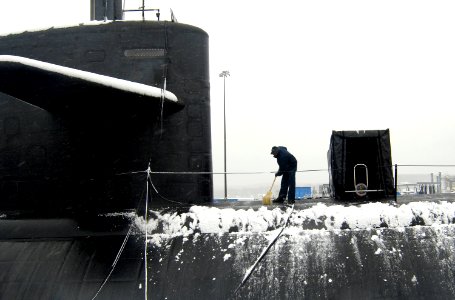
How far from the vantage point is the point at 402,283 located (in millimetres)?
4582

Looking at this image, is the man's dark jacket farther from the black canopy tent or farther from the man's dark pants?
the black canopy tent

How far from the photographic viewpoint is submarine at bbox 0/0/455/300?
464 centimetres

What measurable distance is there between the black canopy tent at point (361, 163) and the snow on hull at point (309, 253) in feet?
5.46

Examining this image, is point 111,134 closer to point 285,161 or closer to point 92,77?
point 92,77

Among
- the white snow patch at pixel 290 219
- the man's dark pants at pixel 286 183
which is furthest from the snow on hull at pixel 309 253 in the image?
the man's dark pants at pixel 286 183

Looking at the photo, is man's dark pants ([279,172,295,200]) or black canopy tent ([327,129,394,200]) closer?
man's dark pants ([279,172,295,200])

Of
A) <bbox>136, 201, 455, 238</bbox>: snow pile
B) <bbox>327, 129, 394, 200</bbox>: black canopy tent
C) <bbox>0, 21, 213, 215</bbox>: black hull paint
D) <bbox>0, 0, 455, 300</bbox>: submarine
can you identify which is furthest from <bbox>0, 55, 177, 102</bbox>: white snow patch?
<bbox>327, 129, 394, 200</bbox>: black canopy tent

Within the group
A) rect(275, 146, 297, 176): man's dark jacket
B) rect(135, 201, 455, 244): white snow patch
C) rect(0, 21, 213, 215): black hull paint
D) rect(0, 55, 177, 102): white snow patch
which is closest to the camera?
rect(0, 55, 177, 102): white snow patch

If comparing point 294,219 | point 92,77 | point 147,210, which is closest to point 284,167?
point 294,219

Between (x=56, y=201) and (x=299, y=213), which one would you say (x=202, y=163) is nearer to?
(x=299, y=213)

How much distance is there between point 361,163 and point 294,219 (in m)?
2.79

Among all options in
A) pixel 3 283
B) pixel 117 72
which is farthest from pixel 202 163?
pixel 3 283

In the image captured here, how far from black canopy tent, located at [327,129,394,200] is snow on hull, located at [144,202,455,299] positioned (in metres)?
1.67

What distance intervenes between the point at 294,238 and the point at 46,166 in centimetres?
298
